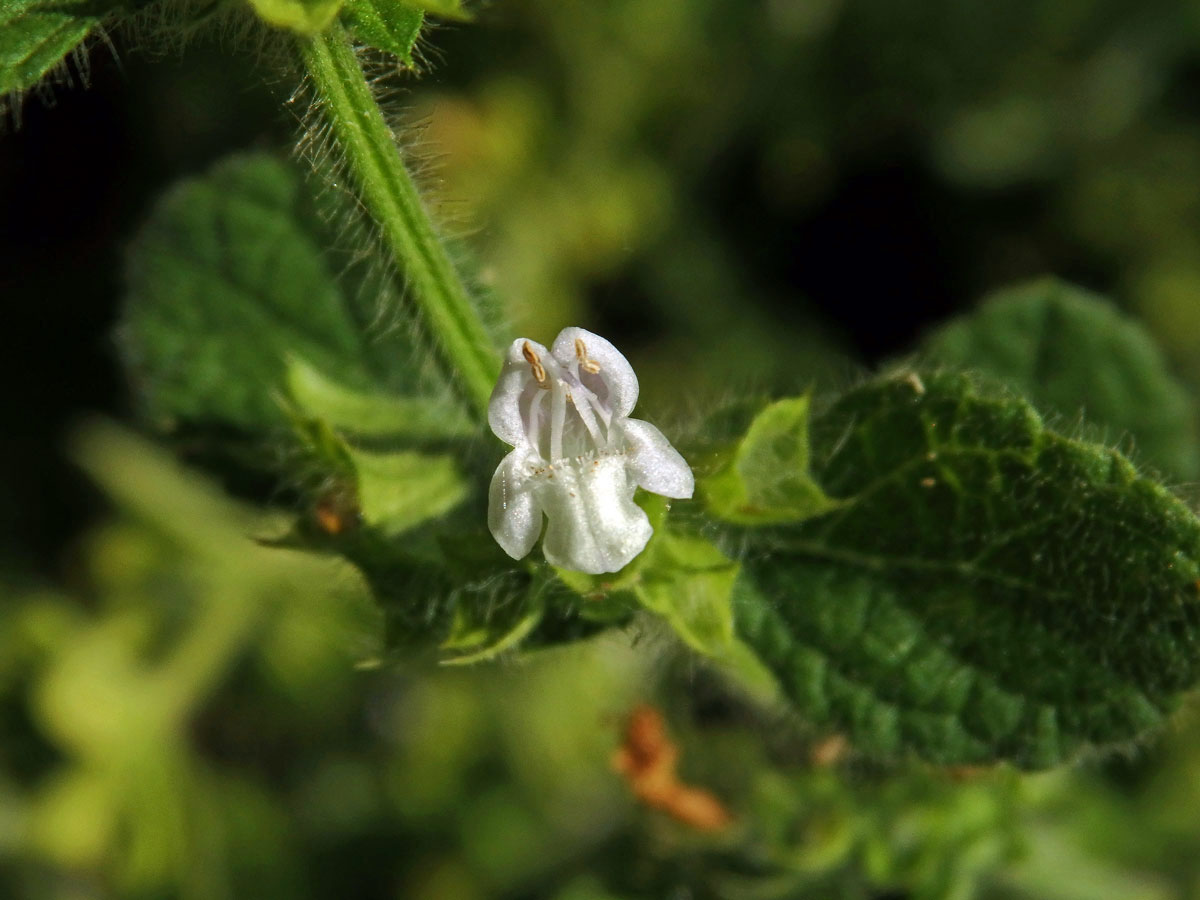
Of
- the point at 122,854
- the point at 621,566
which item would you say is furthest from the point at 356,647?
the point at 122,854

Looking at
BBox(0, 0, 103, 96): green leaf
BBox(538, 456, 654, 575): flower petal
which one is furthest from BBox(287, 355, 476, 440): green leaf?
BBox(0, 0, 103, 96): green leaf

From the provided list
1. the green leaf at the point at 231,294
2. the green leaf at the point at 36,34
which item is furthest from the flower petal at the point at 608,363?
the green leaf at the point at 231,294

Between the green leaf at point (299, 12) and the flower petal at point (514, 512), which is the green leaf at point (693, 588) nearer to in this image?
the flower petal at point (514, 512)

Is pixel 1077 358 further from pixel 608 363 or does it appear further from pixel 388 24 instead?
pixel 388 24

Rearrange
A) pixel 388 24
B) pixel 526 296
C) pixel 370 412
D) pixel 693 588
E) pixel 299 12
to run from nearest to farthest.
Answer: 1. pixel 299 12
2. pixel 388 24
3. pixel 693 588
4. pixel 370 412
5. pixel 526 296

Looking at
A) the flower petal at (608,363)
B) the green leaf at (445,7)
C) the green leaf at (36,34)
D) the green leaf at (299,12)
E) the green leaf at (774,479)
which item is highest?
the green leaf at (445,7)

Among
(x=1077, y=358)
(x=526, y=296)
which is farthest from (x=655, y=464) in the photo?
(x=526, y=296)

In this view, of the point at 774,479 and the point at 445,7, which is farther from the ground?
the point at 445,7

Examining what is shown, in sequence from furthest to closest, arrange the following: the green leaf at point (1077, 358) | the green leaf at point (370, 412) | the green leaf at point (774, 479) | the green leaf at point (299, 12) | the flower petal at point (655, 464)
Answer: the green leaf at point (1077, 358) < the green leaf at point (370, 412) < the green leaf at point (774, 479) < the flower petal at point (655, 464) < the green leaf at point (299, 12)
